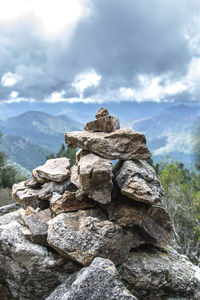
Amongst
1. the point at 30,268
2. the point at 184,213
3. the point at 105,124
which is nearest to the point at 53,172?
the point at 105,124

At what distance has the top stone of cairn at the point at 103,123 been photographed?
14.7m

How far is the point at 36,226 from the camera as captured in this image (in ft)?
40.4

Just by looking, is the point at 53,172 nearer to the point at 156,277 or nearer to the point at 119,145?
the point at 119,145

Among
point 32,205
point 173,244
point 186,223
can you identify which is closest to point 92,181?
point 32,205

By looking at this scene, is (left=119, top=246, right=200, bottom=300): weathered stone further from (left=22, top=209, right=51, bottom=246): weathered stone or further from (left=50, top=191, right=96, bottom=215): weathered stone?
(left=22, top=209, right=51, bottom=246): weathered stone

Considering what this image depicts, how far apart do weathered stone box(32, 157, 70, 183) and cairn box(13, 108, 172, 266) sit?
0.24 ft

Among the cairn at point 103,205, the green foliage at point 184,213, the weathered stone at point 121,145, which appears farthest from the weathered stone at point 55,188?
the green foliage at point 184,213

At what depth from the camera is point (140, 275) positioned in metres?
11.4

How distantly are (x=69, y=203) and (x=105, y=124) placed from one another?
5370 mm

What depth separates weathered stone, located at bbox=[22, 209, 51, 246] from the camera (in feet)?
38.9

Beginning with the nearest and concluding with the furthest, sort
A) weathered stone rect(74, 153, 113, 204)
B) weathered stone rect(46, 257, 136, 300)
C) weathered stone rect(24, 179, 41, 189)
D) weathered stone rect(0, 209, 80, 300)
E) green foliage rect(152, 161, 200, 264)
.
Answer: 1. weathered stone rect(46, 257, 136, 300)
2. weathered stone rect(0, 209, 80, 300)
3. weathered stone rect(74, 153, 113, 204)
4. weathered stone rect(24, 179, 41, 189)
5. green foliage rect(152, 161, 200, 264)

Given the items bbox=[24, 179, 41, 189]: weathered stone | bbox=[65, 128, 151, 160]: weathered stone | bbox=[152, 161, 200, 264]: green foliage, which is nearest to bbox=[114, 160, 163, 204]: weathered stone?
bbox=[65, 128, 151, 160]: weathered stone

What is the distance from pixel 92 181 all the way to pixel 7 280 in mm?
6509

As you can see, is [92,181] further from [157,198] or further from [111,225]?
[157,198]
